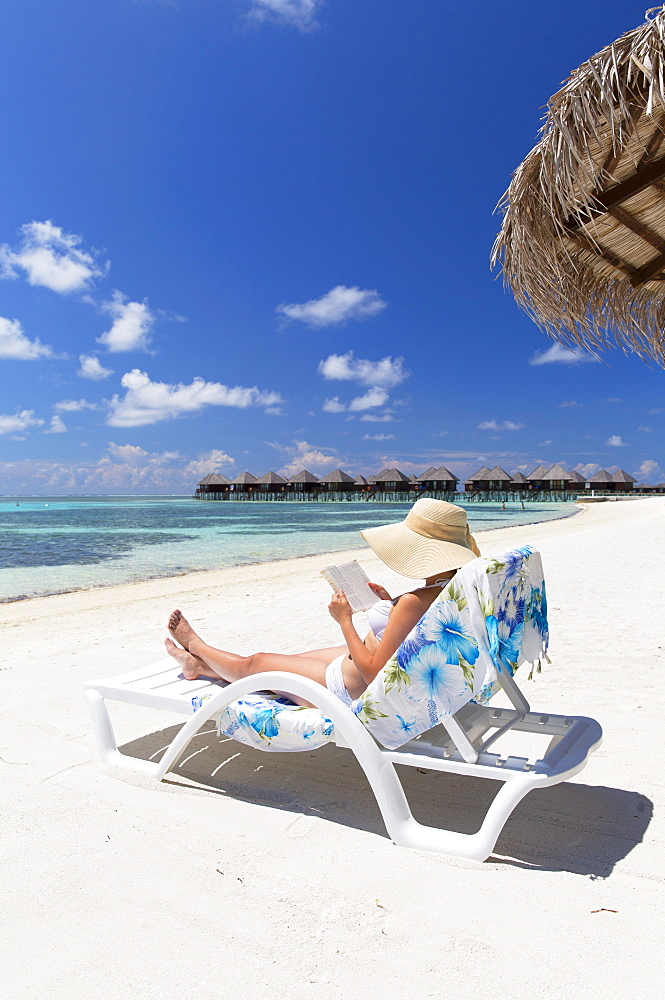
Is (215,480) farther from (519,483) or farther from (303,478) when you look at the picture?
(519,483)

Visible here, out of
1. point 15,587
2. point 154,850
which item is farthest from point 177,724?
point 15,587

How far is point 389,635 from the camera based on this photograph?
2.00 meters

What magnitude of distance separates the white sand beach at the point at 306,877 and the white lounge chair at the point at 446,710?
0.20 metres

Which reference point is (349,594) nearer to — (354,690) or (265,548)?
(354,690)

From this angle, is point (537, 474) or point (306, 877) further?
point (537, 474)

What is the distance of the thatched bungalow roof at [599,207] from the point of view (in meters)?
2.54

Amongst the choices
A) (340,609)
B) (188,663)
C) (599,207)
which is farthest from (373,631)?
(599,207)

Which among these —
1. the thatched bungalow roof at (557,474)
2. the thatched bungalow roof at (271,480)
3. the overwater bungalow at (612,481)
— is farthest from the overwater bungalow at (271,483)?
the overwater bungalow at (612,481)

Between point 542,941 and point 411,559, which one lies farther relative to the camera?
point 411,559

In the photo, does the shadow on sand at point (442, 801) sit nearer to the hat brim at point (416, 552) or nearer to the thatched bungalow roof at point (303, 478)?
the hat brim at point (416, 552)

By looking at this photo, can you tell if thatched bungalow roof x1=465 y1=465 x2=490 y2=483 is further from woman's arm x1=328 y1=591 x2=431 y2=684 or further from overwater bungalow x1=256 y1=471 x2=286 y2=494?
woman's arm x1=328 y1=591 x2=431 y2=684

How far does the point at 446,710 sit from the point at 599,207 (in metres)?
2.58

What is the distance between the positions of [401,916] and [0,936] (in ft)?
3.22

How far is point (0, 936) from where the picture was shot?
1506 millimetres
